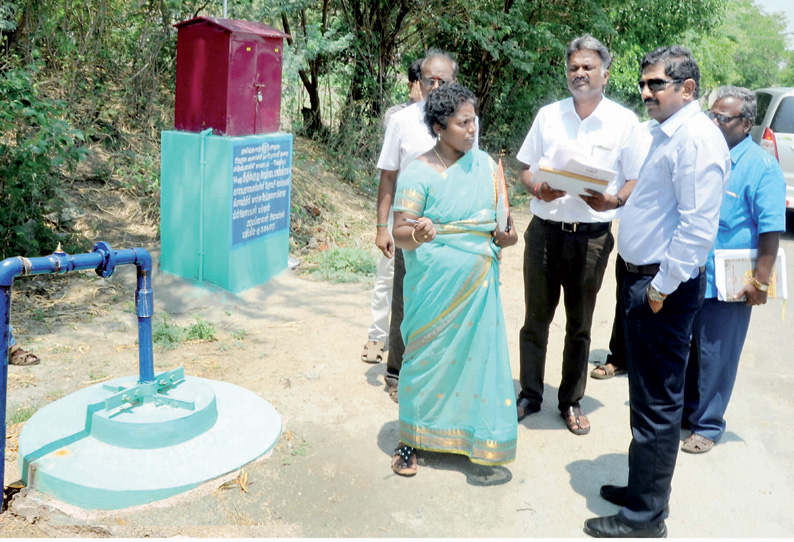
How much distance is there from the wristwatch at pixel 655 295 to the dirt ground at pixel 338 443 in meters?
1.04

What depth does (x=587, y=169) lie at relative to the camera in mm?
3352

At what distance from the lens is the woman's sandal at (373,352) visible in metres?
4.96

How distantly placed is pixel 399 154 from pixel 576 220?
111cm

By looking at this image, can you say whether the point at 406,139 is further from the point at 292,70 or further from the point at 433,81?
the point at 292,70

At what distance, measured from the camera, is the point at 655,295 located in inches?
116

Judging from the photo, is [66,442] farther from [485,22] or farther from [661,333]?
[485,22]

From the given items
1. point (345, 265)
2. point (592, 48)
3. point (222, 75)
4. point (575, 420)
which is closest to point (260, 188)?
point (222, 75)

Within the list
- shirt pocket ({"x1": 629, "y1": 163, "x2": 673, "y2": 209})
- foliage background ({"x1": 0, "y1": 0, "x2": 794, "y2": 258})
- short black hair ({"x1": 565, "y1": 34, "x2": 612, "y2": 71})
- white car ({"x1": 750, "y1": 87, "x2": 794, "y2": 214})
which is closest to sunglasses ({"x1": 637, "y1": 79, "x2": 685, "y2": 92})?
shirt pocket ({"x1": 629, "y1": 163, "x2": 673, "y2": 209})

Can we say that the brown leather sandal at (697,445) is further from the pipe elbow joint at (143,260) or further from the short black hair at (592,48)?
the pipe elbow joint at (143,260)

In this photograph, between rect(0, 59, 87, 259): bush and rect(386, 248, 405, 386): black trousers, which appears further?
rect(0, 59, 87, 259): bush

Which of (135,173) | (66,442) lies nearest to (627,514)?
(66,442)

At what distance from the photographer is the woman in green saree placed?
3402 millimetres

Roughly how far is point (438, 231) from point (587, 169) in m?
0.70

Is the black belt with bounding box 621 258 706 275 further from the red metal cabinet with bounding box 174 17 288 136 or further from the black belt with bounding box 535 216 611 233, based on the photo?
the red metal cabinet with bounding box 174 17 288 136
